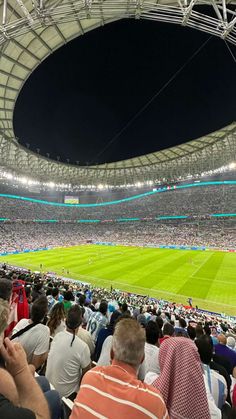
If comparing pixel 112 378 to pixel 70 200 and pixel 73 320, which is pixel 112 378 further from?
pixel 70 200

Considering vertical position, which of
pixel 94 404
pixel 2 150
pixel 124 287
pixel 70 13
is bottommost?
pixel 124 287

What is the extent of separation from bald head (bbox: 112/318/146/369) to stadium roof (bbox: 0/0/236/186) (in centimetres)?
1225

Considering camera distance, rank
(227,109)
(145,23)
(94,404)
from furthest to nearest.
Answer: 1. (227,109)
2. (145,23)
3. (94,404)

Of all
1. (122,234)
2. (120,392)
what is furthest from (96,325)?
(122,234)

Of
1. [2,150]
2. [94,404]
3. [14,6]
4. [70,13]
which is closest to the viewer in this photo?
[94,404]

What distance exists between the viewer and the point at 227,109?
31844 millimetres

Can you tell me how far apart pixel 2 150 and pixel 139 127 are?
27928 millimetres

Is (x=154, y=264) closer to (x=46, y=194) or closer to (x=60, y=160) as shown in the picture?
(x=60, y=160)

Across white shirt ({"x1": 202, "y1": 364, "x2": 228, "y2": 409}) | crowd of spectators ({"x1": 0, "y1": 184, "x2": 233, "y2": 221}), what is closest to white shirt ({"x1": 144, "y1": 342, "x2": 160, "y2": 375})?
white shirt ({"x1": 202, "y1": 364, "x2": 228, "y2": 409})

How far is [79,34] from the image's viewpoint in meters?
15.7

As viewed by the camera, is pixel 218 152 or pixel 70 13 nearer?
pixel 70 13

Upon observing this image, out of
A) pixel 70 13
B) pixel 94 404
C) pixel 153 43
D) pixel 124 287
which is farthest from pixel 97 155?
pixel 94 404

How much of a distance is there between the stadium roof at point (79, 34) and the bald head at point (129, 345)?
40.2 ft

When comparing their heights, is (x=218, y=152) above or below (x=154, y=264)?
above
